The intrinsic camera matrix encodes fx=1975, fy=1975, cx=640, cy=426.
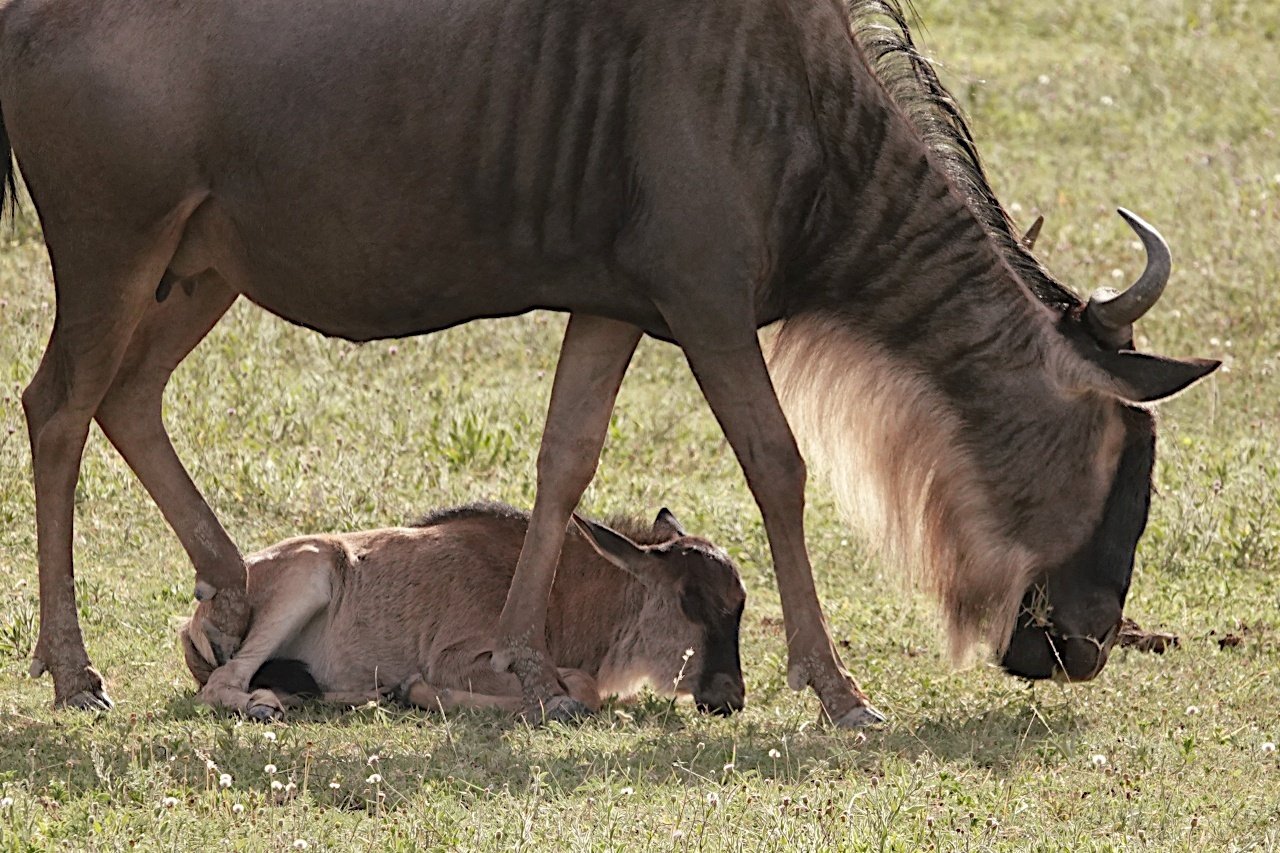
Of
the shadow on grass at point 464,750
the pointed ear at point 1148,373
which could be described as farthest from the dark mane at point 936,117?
the shadow on grass at point 464,750

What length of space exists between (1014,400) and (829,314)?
26.0 inches

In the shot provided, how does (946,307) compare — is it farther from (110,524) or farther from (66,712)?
(110,524)

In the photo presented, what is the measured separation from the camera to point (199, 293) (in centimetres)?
706

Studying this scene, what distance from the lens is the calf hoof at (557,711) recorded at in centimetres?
630

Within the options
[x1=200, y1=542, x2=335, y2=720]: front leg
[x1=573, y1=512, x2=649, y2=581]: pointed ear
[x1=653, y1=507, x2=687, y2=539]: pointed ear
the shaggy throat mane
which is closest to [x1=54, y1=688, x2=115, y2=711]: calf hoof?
[x1=200, y1=542, x2=335, y2=720]: front leg

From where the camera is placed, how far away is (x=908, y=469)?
6.53 metres

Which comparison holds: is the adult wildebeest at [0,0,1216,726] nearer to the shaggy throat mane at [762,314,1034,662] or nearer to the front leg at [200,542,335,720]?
the shaggy throat mane at [762,314,1034,662]

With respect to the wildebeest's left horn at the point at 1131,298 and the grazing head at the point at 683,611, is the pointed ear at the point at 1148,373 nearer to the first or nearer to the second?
the wildebeest's left horn at the point at 1131,298

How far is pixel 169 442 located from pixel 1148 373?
3310 millimetres

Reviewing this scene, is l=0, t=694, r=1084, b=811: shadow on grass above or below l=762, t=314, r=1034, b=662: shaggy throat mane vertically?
below

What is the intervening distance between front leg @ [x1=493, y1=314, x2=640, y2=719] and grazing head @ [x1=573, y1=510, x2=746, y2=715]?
0.19m

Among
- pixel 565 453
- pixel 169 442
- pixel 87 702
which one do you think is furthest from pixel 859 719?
pixel 169 442

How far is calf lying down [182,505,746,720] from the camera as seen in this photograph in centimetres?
666

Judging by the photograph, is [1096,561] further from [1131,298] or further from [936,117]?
[936,117]
